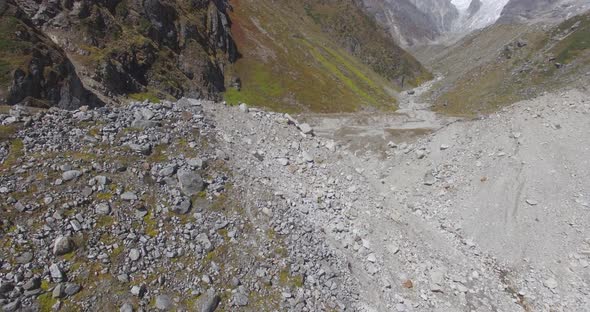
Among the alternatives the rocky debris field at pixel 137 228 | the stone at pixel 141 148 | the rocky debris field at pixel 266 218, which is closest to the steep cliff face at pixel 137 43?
the rocky debris field at pixel 137 228

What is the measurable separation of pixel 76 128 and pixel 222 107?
1063cm

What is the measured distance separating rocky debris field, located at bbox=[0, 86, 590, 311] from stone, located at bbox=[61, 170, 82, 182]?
0.19ft

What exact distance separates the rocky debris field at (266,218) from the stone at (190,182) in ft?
0.25

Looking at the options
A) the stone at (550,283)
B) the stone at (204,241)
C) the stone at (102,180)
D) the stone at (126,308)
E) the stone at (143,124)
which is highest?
the stone at (143,124)

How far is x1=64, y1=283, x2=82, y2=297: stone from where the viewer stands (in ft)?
40.8

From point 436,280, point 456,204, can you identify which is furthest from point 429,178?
point 436,280

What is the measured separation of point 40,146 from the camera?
16.2 metres

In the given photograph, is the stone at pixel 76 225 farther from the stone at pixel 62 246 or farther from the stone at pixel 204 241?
A: the stone at pixel 204 241

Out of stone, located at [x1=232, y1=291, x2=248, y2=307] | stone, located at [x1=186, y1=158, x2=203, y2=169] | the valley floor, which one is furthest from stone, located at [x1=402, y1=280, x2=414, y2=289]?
stone, located at [x1=186, y1=158, x2=203, y2=169]

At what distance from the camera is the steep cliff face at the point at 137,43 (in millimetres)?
53000

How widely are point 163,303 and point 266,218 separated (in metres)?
6.35

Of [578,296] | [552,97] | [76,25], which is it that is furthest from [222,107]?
[76,25]

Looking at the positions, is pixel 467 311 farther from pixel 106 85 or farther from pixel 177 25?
pixel 177 25

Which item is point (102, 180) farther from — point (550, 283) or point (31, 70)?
point (31, 70)
